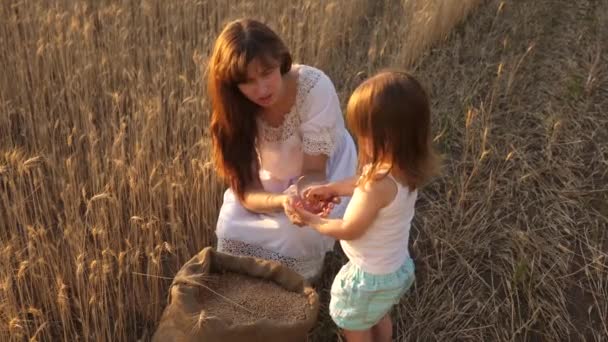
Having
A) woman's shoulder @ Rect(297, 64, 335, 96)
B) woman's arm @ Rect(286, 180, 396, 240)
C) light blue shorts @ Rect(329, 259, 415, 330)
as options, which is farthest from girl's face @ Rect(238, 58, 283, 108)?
light blue shorts @ Rect(329, 259, 415, 330)

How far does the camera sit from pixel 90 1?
3.84m

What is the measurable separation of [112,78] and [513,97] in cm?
205

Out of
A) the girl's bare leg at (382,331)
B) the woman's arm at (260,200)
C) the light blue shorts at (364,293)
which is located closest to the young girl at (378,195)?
the light blue shorts at (364,293)

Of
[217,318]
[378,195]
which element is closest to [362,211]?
[378,195]

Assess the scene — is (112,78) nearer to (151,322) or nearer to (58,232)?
(58,232)

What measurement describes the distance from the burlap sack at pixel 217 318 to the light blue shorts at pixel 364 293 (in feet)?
0.26

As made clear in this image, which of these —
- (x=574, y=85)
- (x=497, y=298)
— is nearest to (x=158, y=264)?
(x=497, y=298)

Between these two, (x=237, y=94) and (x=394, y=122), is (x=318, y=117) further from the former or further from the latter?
(x=394, y=122)

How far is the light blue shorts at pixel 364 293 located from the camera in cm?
179

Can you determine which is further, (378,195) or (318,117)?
(318,117)

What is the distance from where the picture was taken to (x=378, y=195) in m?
1.64

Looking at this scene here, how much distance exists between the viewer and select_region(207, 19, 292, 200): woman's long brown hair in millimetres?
1873

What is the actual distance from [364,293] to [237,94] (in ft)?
2.43

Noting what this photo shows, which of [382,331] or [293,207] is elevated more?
[293,207]
